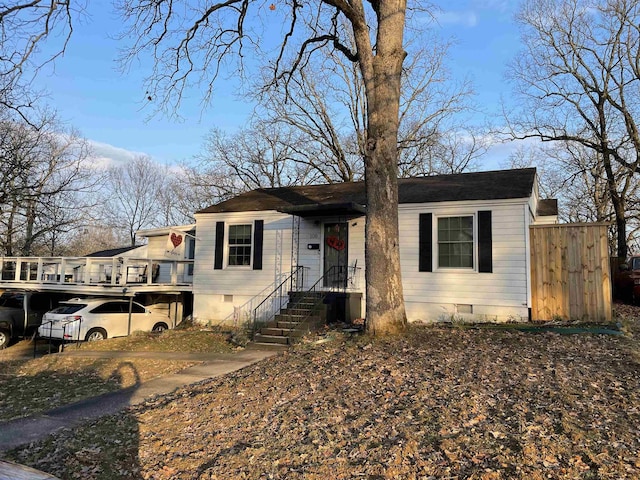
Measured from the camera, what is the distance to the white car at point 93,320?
1345 centimetres

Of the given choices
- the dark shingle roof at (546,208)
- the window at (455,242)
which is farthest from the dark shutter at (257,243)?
the dark shingle roof at (546,208)

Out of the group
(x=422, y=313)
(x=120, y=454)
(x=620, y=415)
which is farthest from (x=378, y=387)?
(x=422, y=313)

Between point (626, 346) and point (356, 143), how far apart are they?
22.9m

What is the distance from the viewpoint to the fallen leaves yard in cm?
392

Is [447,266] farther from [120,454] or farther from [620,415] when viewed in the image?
[120,454]

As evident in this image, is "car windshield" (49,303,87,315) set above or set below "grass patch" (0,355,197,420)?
above

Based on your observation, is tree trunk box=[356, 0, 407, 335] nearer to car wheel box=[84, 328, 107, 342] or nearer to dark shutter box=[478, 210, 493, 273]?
dark shutter box=[478, 210, 493, 273]

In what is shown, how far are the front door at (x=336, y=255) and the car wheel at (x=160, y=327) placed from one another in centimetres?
654

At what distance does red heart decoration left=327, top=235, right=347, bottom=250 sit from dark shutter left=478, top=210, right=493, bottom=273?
4.03 meters

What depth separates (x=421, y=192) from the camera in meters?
13.7

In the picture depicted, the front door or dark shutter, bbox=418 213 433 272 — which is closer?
dark shutter, bbox=418 213 433 272

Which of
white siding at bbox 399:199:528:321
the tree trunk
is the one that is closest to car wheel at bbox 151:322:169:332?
white siding at bbox 399:199:528:321

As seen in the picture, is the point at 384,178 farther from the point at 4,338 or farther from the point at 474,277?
the point at 4,338

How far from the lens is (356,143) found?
95.6 ft
